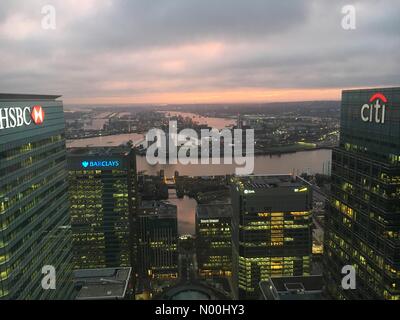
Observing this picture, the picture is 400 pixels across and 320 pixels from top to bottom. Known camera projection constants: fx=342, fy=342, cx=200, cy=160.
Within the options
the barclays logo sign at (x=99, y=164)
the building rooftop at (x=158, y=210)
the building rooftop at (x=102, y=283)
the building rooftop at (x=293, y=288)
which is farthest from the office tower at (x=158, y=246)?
the building rooftop at (x=293, y=288)

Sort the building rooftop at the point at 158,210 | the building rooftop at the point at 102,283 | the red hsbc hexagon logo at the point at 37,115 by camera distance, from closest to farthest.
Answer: the red hsbc hexagon logo at the point at 37,115 → the building rooftop at the point at 102,283 → the building rooftop at the point at 158,210

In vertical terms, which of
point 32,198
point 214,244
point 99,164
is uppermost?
point 32,198

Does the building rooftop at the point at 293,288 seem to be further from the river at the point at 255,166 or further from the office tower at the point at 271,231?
the river at the point at 255,166

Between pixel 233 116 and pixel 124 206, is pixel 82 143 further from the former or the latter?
pixel 233 116

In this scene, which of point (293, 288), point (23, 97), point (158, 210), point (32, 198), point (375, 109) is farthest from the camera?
point (158, 210)

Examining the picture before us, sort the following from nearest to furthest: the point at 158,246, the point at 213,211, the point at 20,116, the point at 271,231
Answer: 1. the point at 20,116
2. the point at 271,231
3. the point at 158,246
4. the point at 213,211

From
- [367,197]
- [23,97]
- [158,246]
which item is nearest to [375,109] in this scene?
[367,197]

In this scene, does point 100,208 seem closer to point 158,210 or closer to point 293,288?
point 158,210
